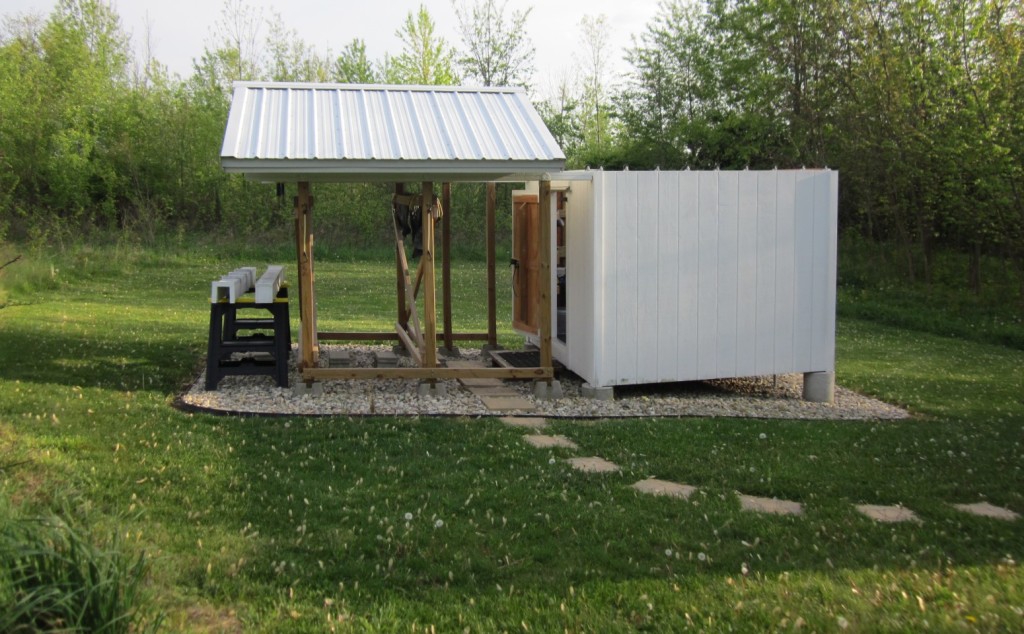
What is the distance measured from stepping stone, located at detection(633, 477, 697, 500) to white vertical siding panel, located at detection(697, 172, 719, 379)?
11.1 feet

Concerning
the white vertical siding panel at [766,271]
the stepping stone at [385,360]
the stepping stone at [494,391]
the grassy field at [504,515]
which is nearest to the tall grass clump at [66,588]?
the grassy field at [504,515]

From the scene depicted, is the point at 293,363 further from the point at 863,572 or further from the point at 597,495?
the point at 863,572

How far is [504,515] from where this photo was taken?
534 centimetres

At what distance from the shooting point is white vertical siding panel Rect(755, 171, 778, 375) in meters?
9.40

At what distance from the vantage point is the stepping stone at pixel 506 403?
8.57m

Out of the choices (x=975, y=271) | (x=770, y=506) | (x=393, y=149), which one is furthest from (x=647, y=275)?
(x=975, y=271)

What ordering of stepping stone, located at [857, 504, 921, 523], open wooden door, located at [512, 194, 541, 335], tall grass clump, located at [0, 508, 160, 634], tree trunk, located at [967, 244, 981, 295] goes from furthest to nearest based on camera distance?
tree trunk, located at [967, 244, 981, 295], open wooden door, located at [512, 194, 541, 335], stepping stone, located at [857, 504, 921, 523], tall grass clump, located at [0, 508, 160, 634]

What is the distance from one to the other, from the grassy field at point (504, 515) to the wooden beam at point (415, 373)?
117cm

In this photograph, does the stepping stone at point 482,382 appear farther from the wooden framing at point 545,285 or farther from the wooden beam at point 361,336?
the wooden beam at point 361,336

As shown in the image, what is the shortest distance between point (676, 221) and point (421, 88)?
10.5ft

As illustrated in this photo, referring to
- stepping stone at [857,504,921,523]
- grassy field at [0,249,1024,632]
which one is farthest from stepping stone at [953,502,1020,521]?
stepping stone at [857,504,921,523]

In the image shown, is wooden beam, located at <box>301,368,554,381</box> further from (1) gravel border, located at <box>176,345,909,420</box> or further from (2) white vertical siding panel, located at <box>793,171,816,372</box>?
(2) white vertical siding panel, located at <box>793,171,816,372</box>

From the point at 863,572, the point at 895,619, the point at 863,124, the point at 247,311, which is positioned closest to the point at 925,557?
the point at 863,572

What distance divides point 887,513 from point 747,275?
4.14 metres
